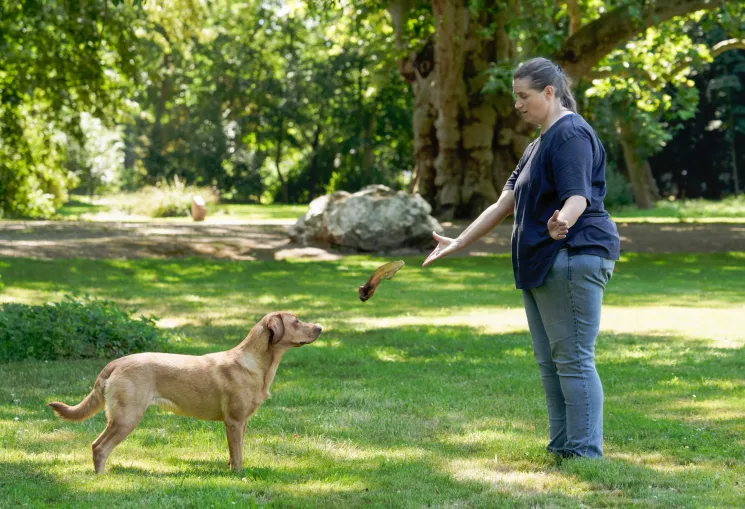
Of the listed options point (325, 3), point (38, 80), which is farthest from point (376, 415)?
point (38, 80)

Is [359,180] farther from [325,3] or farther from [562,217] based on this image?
[562,217]

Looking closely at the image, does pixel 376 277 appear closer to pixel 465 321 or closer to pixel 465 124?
pixel 465 321

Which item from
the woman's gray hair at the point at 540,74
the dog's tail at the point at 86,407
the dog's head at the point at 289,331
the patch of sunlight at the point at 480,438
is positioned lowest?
the patch of sunlight at the point at 480,438

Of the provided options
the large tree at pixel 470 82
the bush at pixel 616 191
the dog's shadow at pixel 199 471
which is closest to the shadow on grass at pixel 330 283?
the large tree at pixel 470 82

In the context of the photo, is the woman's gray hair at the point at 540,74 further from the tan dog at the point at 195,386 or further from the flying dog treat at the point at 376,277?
the tan dog at the point at 195,386

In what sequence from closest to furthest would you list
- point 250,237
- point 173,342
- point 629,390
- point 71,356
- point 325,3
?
point 629,390 → point 71,356 → point 173,342 → point 325,3 → point 250,237

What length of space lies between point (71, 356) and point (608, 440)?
5856 millimetres

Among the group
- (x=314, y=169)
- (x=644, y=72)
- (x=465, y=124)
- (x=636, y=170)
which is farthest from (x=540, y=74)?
(x=314, y=169)

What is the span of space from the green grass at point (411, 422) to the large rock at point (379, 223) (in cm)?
725

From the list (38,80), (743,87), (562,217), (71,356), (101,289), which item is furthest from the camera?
(743,87)

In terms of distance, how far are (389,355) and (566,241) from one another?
16.8 feet

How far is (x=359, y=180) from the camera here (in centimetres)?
5262

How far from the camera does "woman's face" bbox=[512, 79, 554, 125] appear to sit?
19.0 feet

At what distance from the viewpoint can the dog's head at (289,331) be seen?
5895 millimetres
